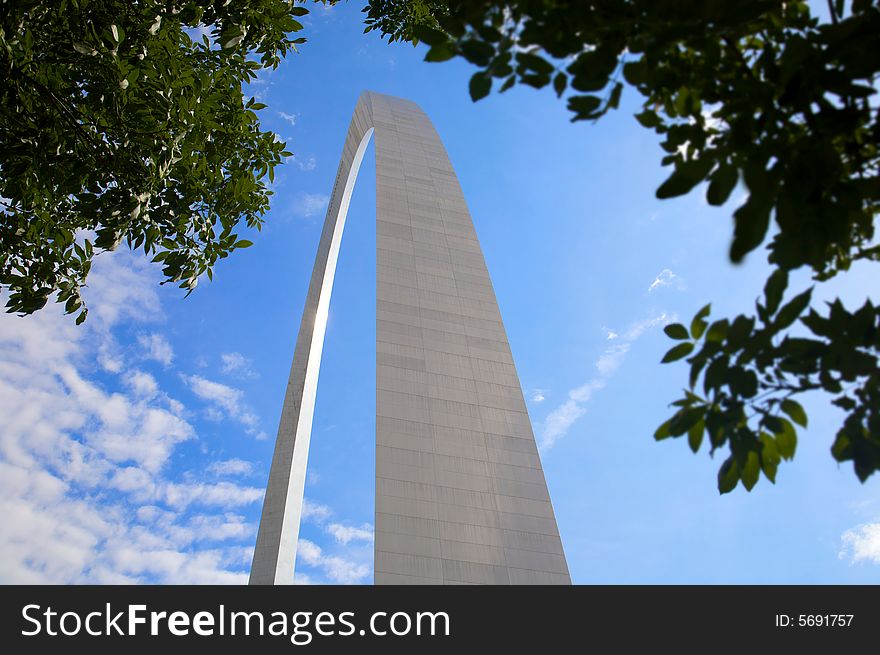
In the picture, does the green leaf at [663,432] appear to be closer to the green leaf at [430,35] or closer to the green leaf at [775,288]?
the green leaf at [775,288]

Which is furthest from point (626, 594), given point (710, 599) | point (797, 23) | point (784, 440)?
point (797, 23)

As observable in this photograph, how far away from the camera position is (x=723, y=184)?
1985 mm

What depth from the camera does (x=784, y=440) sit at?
2314 mm

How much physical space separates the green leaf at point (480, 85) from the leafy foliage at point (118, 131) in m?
4.23

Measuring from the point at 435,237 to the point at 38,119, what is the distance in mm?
10928

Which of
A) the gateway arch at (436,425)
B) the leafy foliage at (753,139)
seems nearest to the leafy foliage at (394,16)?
the gateway arch at (436,425)

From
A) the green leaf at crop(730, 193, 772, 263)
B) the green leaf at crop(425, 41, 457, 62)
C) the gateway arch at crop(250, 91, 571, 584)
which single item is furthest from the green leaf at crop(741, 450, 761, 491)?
the gateway arch at crop(250, 91, 571, 584)

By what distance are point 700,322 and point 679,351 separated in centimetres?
13

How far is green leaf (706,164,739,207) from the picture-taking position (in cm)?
198

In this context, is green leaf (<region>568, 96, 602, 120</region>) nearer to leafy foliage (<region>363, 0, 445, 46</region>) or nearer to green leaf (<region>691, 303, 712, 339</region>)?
green leaf (<region>691, 303, 712, 339</region>)

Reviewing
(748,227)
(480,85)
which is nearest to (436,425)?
(480,85)

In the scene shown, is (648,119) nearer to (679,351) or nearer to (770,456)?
(679,351)

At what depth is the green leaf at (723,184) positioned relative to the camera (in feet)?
6.50

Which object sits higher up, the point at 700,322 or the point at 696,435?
the point at 700,322
